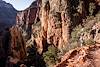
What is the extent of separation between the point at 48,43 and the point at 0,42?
9.15 metres

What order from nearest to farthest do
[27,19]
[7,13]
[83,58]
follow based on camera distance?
[83,58]
[27,19]
[7,13]

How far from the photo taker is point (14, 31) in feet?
153

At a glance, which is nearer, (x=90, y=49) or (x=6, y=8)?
(x=90, y=49)

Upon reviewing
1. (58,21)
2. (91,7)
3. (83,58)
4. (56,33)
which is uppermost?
(91,7)

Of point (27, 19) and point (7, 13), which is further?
point (7, 13)

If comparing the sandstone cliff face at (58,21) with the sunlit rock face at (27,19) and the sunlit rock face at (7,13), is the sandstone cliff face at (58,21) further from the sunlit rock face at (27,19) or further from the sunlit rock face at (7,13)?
the sunlit rock face at (7,13)

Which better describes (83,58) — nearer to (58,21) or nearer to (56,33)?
(58,21)

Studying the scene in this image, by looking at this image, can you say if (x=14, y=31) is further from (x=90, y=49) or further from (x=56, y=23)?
(x=90, y=49)

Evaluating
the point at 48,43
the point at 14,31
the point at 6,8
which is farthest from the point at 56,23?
the point at 6,8

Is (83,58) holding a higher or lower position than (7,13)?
higher

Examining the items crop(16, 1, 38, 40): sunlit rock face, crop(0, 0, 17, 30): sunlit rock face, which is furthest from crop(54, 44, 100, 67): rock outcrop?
crop(0, 0, 17, 30): sunlit rock face

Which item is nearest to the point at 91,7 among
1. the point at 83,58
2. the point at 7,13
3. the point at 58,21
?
the point at 58,21

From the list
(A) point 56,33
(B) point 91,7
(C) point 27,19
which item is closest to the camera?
(B) point 91,7

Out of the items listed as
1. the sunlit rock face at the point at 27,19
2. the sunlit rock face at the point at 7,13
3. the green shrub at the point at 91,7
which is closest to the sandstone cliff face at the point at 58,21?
the green shrub at the point at 91,7
